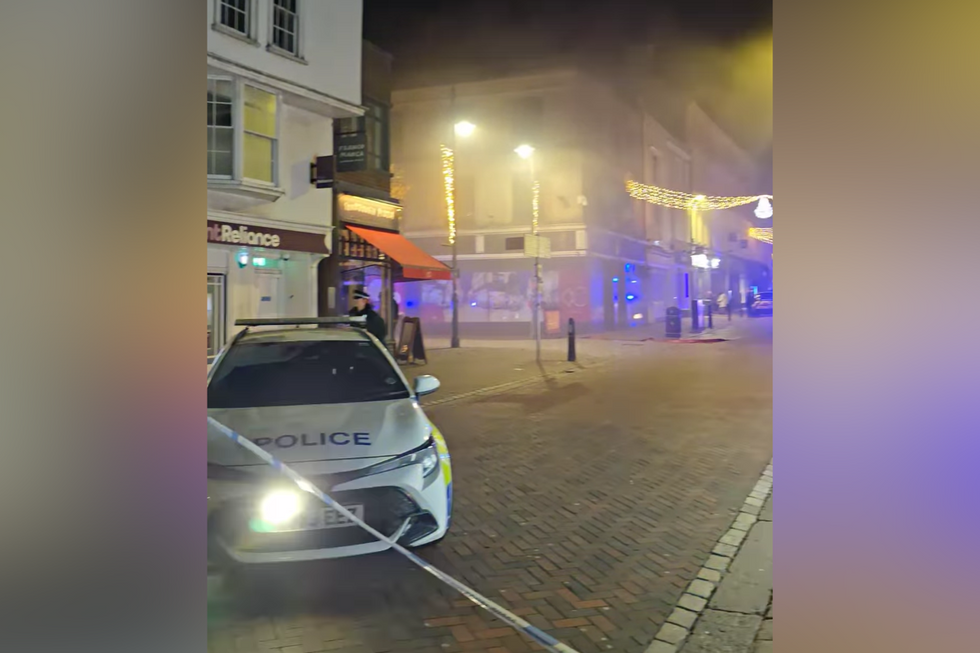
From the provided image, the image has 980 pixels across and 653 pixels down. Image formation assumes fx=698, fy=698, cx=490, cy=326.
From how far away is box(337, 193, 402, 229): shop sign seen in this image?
5.19ft

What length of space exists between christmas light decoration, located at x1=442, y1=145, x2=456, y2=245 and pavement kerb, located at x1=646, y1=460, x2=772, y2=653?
3.11 feet

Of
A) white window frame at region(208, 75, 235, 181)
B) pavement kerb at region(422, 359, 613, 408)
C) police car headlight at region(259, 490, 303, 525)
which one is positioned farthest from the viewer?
pavement kerb at region(422, 359, 613, 408)

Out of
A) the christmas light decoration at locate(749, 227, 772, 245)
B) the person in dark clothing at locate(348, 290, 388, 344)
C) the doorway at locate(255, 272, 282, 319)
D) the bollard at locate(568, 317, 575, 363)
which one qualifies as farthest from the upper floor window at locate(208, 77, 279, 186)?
the christmas light decoration at locate(749, 227, 772, 245)

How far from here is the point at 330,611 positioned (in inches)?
61.8

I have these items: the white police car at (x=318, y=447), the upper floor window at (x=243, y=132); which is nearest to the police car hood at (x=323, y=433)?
the white police car at (x=318, y=447)

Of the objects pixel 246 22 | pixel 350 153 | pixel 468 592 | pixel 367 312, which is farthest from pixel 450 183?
pixel 468 592

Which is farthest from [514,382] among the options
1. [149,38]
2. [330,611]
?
[149,38]

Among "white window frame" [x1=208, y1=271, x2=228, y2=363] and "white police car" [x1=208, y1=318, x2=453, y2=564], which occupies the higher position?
"white window frame" [x1=208, y1=271, x2=228, y2=363]

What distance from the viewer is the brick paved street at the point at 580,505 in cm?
160

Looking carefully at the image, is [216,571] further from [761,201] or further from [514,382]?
[761,201]

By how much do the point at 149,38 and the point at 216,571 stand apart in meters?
1.36

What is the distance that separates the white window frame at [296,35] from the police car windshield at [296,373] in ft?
2.11

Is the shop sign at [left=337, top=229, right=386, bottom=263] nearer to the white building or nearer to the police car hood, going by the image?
the white building

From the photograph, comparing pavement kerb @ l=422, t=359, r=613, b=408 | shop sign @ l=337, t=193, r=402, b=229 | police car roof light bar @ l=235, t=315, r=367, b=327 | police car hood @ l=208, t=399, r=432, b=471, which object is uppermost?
shop sign @ l=337, t=193, r=402, b=229
